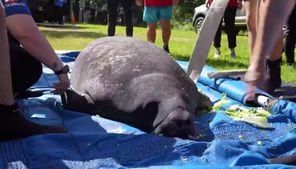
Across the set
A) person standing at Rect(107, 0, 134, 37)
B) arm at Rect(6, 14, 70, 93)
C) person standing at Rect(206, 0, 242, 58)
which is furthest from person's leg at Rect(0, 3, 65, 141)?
person standing at Rect(206, 0, 242, 58)

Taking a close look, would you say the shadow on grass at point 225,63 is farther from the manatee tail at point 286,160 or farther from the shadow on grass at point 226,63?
the manatee tail at point 286,160

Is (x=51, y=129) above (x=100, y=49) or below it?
below

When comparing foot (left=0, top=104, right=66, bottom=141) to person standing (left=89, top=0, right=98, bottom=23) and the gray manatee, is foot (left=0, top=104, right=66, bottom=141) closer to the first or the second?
the gray manatee

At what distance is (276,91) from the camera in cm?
409

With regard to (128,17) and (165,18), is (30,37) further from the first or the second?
(128,17)

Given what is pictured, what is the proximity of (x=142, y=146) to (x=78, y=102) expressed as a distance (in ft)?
2.50

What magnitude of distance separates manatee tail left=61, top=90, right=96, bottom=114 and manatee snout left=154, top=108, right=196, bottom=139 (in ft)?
1.90

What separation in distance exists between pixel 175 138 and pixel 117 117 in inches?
19.3

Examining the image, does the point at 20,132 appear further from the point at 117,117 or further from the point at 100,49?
the point at 100,49

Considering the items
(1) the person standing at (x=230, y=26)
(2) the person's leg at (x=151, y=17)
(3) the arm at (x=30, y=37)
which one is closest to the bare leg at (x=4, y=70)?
(3) the arm at (x=30, y=37)

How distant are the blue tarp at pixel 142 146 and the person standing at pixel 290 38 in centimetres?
302

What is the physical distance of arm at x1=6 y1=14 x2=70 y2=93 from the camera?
278 cm

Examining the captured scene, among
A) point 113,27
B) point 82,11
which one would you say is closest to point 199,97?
point 113,27

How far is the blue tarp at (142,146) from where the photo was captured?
225cm
